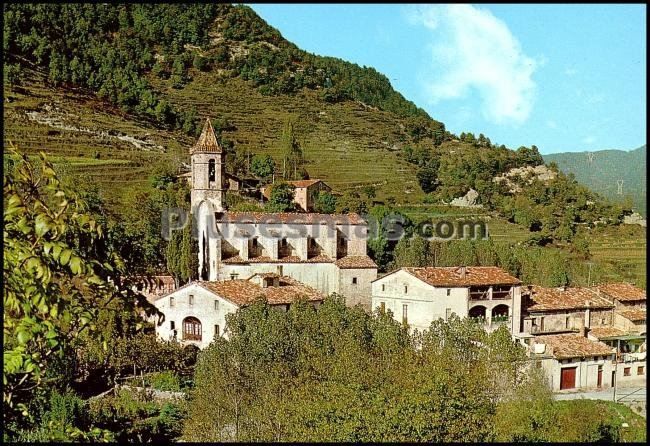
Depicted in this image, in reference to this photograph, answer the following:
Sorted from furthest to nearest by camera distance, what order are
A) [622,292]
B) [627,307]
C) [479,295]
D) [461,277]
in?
[622,292], [627,307], [461,277], [479,295]

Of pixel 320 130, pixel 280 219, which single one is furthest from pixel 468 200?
pixel 280 219

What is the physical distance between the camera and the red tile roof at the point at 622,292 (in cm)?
2919

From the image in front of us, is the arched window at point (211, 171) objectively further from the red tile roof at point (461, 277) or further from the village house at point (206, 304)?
the red tile roof at point (461, 277)

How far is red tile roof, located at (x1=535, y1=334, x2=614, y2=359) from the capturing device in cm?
2295

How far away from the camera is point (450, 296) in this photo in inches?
986

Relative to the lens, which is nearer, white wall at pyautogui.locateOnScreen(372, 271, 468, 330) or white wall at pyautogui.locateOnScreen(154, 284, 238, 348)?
white wall at pyautogui.locateOnScreen(154, 284, 238, 348)

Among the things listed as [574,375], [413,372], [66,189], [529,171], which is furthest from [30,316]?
[529,171]

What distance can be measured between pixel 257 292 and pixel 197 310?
2.19 metres

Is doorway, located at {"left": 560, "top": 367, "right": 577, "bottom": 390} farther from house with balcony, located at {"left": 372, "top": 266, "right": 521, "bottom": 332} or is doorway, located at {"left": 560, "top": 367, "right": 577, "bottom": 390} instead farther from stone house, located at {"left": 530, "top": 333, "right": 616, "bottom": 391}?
house with balcony, located at {"left": 372, "top": 266, "right": 521, "bottom": 332}

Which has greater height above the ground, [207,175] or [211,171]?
[211,171]

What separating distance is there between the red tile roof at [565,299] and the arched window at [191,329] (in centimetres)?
1198

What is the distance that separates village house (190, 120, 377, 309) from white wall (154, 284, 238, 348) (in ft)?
12.8

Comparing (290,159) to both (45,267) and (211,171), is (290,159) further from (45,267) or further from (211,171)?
(45,267)

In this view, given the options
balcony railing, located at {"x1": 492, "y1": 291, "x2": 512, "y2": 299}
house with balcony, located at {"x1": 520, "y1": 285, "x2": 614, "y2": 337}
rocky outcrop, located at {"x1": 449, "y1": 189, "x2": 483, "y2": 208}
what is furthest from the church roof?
rocky outcrop, located at {"x1": 449, "y1": 189, "x2": 483, "y2": 208}
